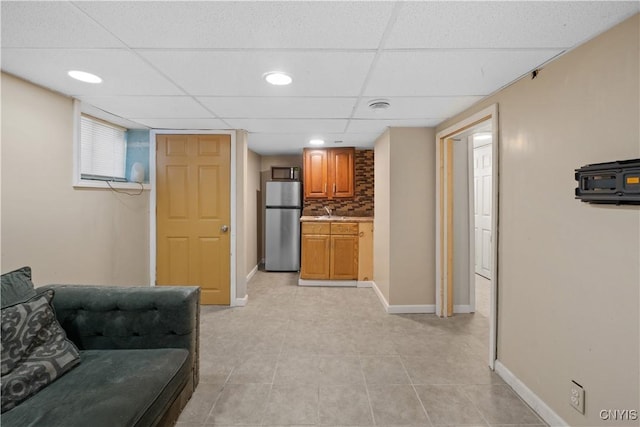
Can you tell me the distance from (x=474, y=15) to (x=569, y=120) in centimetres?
83

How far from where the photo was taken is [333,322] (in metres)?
3.30

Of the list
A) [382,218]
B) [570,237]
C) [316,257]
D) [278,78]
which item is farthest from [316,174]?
[570,237]

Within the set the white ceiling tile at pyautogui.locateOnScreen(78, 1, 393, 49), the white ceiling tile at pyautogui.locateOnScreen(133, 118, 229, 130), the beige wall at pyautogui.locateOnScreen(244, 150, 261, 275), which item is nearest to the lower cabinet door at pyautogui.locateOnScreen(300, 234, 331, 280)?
the beige wall at pyautogui.locateOnScreen(244, 150, 261, 275)

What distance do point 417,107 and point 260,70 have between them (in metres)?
1.50

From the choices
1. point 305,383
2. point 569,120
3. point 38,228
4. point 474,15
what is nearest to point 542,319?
point 569,120

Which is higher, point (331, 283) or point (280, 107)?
point (280, 107)

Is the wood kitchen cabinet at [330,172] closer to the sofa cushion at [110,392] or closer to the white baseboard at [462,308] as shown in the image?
the white baseboard at [462,308]

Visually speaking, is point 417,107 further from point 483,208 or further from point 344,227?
point 483,208

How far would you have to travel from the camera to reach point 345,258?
4723 mm

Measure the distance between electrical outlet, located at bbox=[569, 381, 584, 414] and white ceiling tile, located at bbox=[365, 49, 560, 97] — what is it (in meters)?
1.81

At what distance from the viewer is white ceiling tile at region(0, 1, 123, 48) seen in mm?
1332

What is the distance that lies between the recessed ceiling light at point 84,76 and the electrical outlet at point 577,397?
346 centimetres

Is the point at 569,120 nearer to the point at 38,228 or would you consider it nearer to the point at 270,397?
the point at 270,397

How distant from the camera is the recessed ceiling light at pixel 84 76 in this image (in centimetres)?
200
